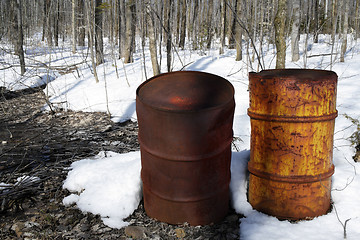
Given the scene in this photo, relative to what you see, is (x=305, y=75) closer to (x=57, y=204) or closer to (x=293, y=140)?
(x=293, y=140)

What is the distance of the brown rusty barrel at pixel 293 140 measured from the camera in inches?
85.7

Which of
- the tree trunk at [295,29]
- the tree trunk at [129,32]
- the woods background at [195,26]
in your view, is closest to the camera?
the woods background at [195,26]

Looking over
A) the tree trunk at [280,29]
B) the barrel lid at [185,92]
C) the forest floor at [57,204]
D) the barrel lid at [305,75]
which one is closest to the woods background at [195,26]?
the tree trunk at [280,29]

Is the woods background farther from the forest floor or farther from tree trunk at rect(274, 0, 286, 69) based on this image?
the forest floor

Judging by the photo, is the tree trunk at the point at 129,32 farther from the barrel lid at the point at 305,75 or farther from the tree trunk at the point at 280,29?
the barrel lid at the point at 305,75

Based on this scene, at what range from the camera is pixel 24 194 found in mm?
2807

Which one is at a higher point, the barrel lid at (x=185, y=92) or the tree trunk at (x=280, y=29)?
the tree trunk at (x=280, y=29)

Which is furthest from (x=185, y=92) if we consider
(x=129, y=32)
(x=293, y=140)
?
(x=129, y=32)

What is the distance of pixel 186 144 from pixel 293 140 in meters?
0.84

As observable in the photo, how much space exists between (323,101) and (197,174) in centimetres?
110

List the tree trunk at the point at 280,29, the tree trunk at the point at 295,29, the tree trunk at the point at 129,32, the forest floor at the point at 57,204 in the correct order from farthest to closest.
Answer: the tree trunk at the point at 129,32, the tree trunk at the point at 295,29, the tree trunk at the point at 280,29, the forest floor at the point at 57,204

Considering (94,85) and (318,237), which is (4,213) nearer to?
(318,237)

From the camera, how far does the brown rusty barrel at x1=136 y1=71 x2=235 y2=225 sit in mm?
2096

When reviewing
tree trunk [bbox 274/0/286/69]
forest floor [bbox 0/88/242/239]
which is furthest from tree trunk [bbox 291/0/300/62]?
forest floor [bbox 0/88/242/239]
